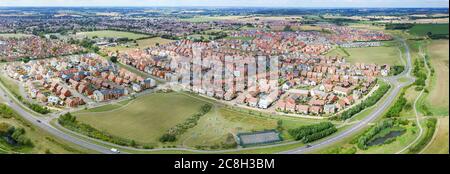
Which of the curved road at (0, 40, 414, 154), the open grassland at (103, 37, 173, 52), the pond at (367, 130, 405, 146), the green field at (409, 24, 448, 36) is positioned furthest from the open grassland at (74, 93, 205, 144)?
the open grassland at (103, 37, 173, 52)

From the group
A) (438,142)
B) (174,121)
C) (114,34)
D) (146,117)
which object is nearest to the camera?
(438,142)

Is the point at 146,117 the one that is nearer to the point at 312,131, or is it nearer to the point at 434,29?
the point at 312,131

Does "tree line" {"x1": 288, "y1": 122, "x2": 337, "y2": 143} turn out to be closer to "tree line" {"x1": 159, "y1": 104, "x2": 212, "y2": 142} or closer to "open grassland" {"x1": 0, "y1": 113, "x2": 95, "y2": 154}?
"tree line" {"x1": 159, "y1": 104, "x2": 212, "y2": 142}

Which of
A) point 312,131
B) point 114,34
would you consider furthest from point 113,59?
point 312,131

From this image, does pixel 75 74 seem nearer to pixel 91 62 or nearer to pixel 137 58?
pixel 91 62

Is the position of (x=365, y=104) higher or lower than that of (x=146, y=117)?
higher

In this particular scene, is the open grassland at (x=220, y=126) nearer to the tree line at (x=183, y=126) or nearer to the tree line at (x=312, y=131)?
the tree line at (x=183, y=126)

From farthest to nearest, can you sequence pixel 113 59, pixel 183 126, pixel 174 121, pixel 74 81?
pixel 113 59 → pixel 74 81 → pixel 174 121 → pixel 183 126
